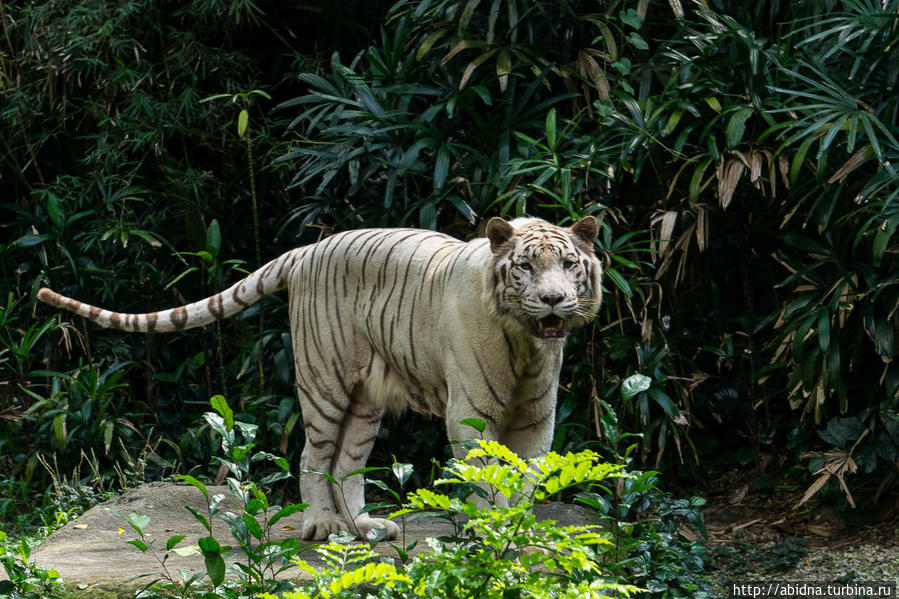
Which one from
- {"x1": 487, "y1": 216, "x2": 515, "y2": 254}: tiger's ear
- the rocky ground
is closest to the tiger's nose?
{"x1": 487, "y1": 216, "x2": 515, "y2": 254}: tiger's ear

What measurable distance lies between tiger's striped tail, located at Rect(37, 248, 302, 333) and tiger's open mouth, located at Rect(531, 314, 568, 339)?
127 centimetres

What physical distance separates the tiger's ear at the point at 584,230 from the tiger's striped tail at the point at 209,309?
1256 millimetres

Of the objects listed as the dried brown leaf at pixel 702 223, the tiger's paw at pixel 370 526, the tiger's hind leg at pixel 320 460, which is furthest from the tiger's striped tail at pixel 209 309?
the dried brown leaf at pixel 702 223

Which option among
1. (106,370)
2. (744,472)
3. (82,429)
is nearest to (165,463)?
(82,429)

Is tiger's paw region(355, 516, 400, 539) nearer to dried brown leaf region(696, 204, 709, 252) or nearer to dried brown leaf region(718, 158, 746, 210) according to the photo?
dried brown leaf region(696, 204, 709, 252)

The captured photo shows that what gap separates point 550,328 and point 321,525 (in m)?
1.21

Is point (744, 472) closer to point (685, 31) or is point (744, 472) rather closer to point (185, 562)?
point (685, 31)

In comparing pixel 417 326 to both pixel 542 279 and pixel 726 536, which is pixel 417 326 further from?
pixel 726 536

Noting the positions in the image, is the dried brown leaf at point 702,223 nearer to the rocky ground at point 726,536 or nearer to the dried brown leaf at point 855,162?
the dried brown leaf at point 855,162

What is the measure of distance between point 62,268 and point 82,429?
104 centimetres

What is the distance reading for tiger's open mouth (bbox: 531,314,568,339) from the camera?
10.9ft

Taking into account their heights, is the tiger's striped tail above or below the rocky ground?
above

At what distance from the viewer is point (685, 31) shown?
16.6ft

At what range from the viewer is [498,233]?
134 inches
